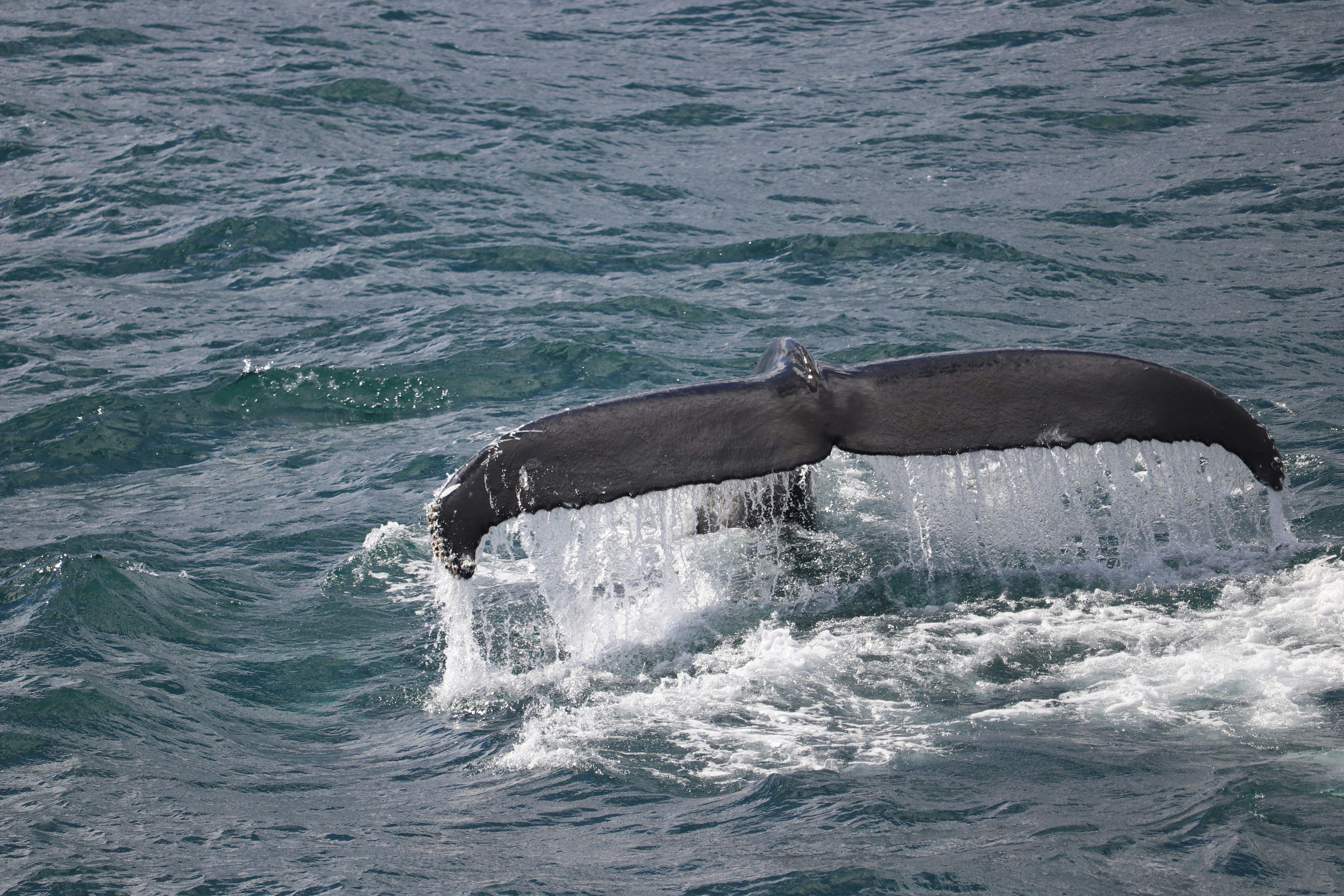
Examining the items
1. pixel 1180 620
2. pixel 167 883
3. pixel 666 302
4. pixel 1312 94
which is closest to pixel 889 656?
pixel 1180 620

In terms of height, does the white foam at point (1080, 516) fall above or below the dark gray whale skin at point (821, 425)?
below

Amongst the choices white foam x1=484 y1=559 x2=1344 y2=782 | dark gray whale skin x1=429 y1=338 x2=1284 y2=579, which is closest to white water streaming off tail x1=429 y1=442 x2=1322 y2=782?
white foam x1=484 y1=559 x2=1344 y2=782

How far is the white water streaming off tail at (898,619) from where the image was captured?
4574 mm

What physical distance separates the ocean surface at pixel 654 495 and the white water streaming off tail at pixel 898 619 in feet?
0.09

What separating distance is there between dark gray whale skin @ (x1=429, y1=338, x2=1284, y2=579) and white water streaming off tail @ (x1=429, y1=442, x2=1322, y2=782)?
0.11 metres

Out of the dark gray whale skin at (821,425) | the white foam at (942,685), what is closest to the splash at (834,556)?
the dark gray whale skin at (821,425)

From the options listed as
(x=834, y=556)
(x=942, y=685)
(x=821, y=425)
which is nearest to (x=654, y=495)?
(x=821, y=425)

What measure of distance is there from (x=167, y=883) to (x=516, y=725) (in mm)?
1462

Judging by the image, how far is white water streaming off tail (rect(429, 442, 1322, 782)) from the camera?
457cm

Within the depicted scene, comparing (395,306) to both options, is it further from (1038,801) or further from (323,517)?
(1038,801)

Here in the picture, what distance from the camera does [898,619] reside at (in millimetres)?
5500

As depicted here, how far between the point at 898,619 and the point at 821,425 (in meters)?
1.23

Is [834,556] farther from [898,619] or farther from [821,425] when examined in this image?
[821,425]

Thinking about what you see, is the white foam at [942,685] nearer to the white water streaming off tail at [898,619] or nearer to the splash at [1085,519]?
the white water streaming off tail at [898,619]
